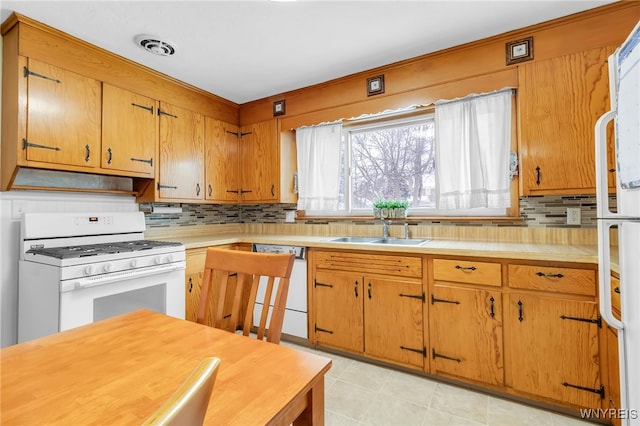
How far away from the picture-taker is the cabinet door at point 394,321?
81.8 inches

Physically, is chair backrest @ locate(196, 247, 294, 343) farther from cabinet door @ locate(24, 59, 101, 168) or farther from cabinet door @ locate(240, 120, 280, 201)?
cabinet door @ locate(240, 120, 280, 201)

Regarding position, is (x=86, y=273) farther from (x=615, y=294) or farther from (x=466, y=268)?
(x=615, y=294)

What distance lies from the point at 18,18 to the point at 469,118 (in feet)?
9.76

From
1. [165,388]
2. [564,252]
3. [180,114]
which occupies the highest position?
[180,114]

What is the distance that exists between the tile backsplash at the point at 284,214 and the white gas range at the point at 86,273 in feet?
1.75

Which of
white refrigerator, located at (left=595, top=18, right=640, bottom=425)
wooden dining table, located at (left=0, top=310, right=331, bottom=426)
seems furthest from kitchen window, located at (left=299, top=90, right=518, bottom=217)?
wooden dining table, located at (left=0, top=310, right=331, bottom=426)

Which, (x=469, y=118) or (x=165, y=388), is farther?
→ (x=469, y=118)

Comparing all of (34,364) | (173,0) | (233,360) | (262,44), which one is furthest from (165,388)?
(262,44)

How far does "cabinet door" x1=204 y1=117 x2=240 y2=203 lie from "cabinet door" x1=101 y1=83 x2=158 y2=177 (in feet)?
1.80

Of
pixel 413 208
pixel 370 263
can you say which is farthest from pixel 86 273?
pixel 413 208

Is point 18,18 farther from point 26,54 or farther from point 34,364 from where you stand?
point 34,364

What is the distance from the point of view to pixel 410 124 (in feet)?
9.11

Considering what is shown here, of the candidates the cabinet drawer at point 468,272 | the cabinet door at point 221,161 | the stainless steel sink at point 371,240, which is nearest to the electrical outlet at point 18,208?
the cabinet door at point 221,161

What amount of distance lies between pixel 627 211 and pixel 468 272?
0.91 meters
